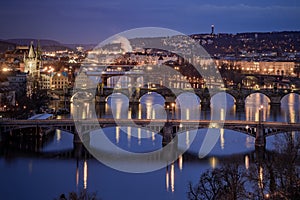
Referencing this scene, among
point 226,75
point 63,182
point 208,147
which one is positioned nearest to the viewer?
point 63,182

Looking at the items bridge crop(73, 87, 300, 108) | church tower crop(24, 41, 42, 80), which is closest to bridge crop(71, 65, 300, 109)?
bridge crop(73, 87, 300, 108)

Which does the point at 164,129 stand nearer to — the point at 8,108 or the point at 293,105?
the point at 8,108

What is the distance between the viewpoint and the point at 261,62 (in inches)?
1374

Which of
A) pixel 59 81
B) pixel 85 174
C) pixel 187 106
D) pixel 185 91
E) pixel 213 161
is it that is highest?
pixel 59 81

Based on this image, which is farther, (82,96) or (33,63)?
(33,63)

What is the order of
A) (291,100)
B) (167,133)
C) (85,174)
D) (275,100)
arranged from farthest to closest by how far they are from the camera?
(291,100) → (275,100) → (167,133) → (85,174)

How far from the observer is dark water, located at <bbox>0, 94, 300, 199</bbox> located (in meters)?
7.67

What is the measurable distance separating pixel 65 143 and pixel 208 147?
2.29 m

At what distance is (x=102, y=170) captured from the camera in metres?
8.66

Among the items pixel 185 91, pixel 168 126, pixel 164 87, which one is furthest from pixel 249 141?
pixel 164 87

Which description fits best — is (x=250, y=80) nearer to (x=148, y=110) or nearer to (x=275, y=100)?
(x=275, y=100)

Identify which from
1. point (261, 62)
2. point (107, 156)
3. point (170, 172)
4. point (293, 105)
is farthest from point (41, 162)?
point (261, 62)

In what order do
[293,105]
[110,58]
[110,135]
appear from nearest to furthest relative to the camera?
1. [110,135]
2. [293,105]
3. [110,58]

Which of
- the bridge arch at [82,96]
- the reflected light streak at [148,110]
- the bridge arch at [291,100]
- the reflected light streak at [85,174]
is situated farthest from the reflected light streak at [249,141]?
the bridge arch at [82,96]
